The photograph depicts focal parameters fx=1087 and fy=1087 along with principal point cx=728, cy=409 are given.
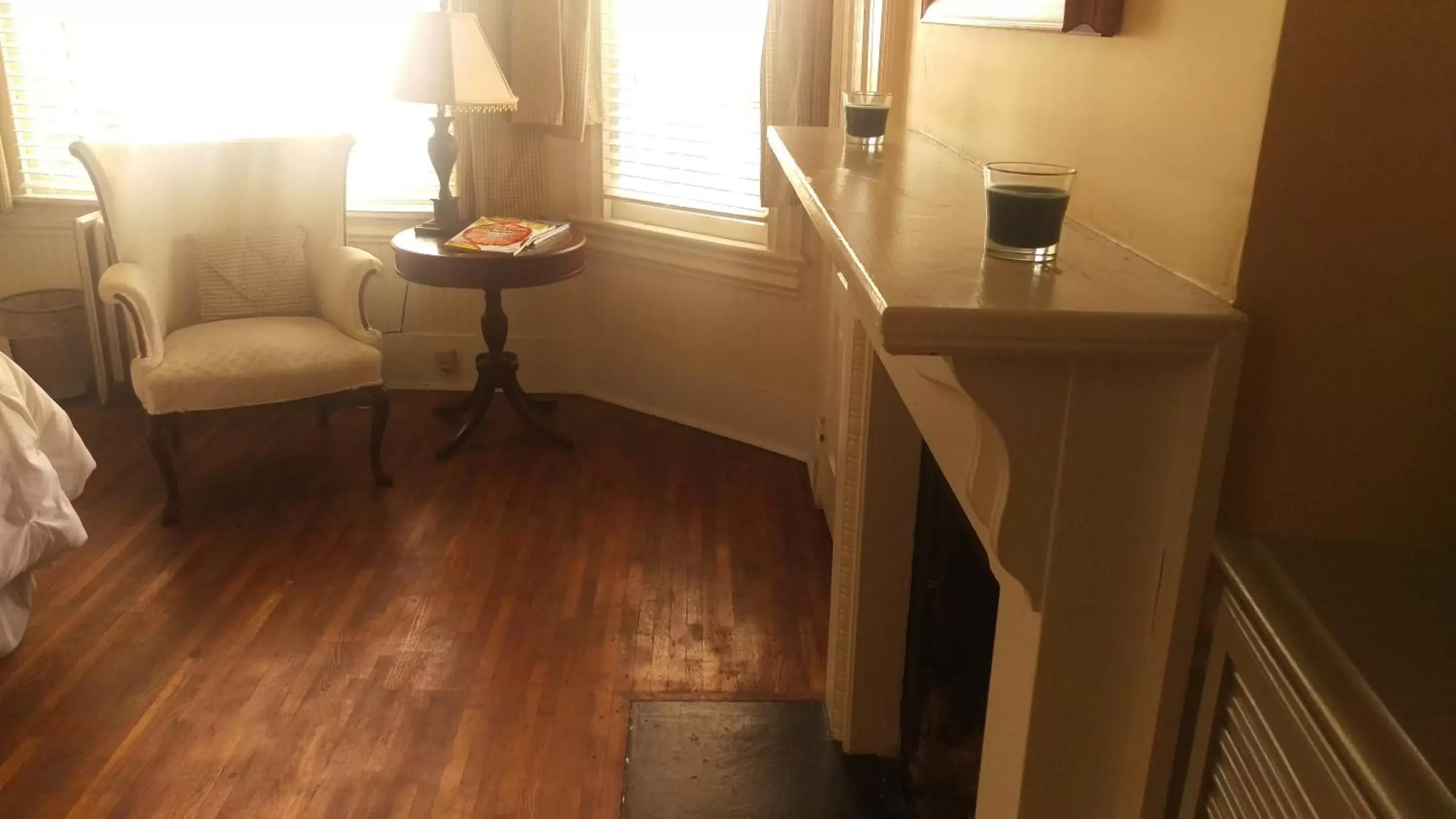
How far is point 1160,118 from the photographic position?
923 mm

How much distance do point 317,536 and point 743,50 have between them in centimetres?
189

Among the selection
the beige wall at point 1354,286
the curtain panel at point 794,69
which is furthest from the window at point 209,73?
the beige wall at point 1354,286

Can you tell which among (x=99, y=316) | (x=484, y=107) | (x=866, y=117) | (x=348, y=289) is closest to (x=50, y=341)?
(x=99, y=316)

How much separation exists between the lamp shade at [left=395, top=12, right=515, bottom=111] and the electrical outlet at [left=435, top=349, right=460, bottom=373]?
1.08 metres

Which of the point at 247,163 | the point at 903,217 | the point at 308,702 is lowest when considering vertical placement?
the point at 308,702

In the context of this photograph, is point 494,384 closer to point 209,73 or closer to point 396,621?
point 396,621

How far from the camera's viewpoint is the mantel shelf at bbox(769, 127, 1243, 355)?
0.78 meters

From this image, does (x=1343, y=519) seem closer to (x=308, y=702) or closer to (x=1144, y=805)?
(x=1144, y=805)

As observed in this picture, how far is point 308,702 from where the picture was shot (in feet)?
7.43

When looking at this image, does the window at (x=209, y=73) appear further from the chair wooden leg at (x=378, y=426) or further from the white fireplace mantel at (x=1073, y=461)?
the white fireplace mantel at (x=1073, y=461)

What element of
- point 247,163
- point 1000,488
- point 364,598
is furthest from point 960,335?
point 247,163

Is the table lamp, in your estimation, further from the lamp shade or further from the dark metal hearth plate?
the dark metal hearth plate

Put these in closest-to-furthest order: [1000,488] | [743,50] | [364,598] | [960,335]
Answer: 1. [960,335]
2. [1000,488]
3. [364,598]
4. [743,50]

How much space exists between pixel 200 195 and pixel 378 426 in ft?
3.02
